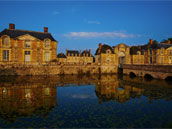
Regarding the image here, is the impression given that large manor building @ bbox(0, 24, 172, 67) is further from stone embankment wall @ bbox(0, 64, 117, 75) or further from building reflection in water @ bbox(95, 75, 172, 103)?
building reflection in water @ bbox(95, 75, 172, 103)

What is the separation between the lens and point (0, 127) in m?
5.94

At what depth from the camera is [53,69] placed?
2586cm

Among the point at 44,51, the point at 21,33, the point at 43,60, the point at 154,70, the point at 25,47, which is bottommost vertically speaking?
the point at 154,70

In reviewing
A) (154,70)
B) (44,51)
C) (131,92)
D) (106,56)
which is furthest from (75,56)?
(131,92)

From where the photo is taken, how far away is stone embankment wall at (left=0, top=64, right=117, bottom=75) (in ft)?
74.4

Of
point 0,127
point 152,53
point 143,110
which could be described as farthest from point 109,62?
point 0,127

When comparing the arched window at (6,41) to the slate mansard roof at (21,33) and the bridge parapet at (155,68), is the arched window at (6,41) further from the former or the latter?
the bridge parapet at (155,68)

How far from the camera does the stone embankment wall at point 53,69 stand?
74.4 feet

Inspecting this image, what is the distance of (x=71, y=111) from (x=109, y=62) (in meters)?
25.2

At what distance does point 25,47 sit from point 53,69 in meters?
7.43

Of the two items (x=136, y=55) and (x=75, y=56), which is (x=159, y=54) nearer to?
(x=136, y=55)

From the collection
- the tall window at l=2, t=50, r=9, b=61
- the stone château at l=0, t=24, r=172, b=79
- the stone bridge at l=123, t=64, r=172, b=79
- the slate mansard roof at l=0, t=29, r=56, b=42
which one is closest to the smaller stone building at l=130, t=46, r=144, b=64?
the stone château at l=0, t=24, r=172, b=79

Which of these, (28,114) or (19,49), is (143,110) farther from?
(19,49)

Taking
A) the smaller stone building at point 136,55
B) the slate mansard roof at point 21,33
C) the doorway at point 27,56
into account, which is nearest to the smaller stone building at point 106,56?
the smaller stone building at point 136,55
